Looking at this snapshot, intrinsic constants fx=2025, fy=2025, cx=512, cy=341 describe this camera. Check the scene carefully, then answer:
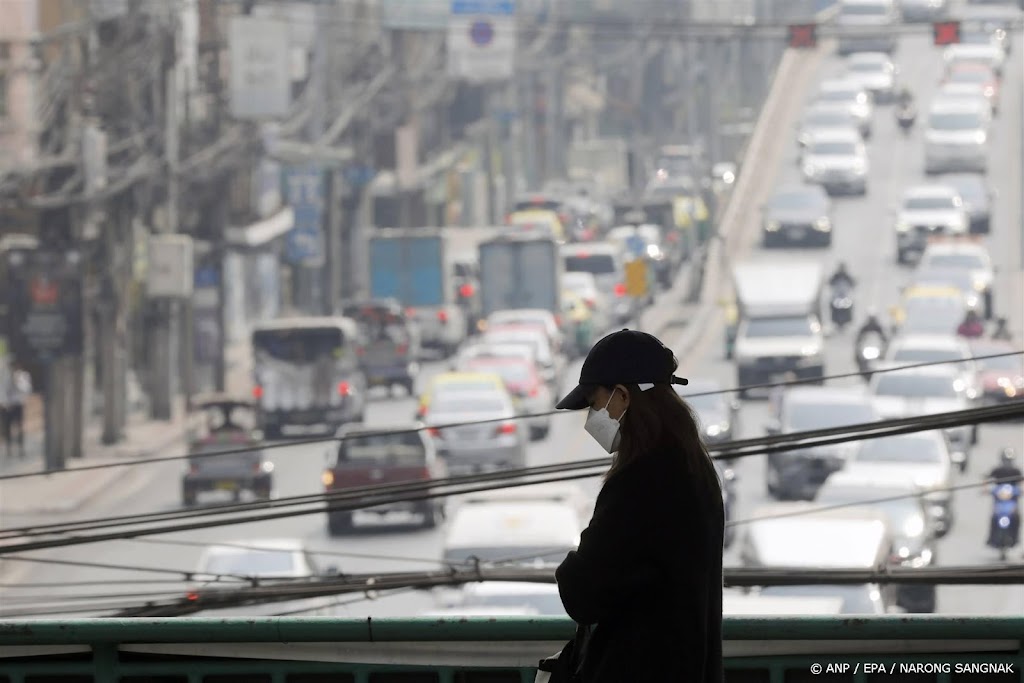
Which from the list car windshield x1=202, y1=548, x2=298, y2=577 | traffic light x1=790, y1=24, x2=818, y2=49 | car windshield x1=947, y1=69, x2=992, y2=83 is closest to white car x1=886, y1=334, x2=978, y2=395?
traffic light x1=790, y1=24, x2=818, y2=49

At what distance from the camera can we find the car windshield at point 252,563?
2370 cm

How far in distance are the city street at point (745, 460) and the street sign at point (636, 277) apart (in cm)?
214

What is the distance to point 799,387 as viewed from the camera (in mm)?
40812

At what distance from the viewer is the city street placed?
28.1 metres

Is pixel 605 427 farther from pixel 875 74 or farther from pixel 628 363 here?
pixel 875 74

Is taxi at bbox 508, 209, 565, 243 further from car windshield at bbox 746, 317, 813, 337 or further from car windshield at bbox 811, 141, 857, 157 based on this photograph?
car windshield at bbox 746, 317, 813, 337

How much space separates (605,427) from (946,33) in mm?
41370

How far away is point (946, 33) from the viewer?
44.2m

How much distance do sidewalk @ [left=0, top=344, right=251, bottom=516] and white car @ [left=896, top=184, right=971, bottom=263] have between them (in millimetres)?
21902

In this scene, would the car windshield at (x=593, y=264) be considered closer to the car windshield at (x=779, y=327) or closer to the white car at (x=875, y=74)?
the car windshield at (x=779, y=327)

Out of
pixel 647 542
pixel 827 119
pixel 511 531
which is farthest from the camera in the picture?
pixel 827 119

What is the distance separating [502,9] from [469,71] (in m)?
2.70

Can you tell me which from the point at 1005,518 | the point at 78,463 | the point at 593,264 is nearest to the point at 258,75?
the point at 78,463

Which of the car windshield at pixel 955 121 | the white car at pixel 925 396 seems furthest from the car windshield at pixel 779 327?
the car windshield at pixel 955 121
